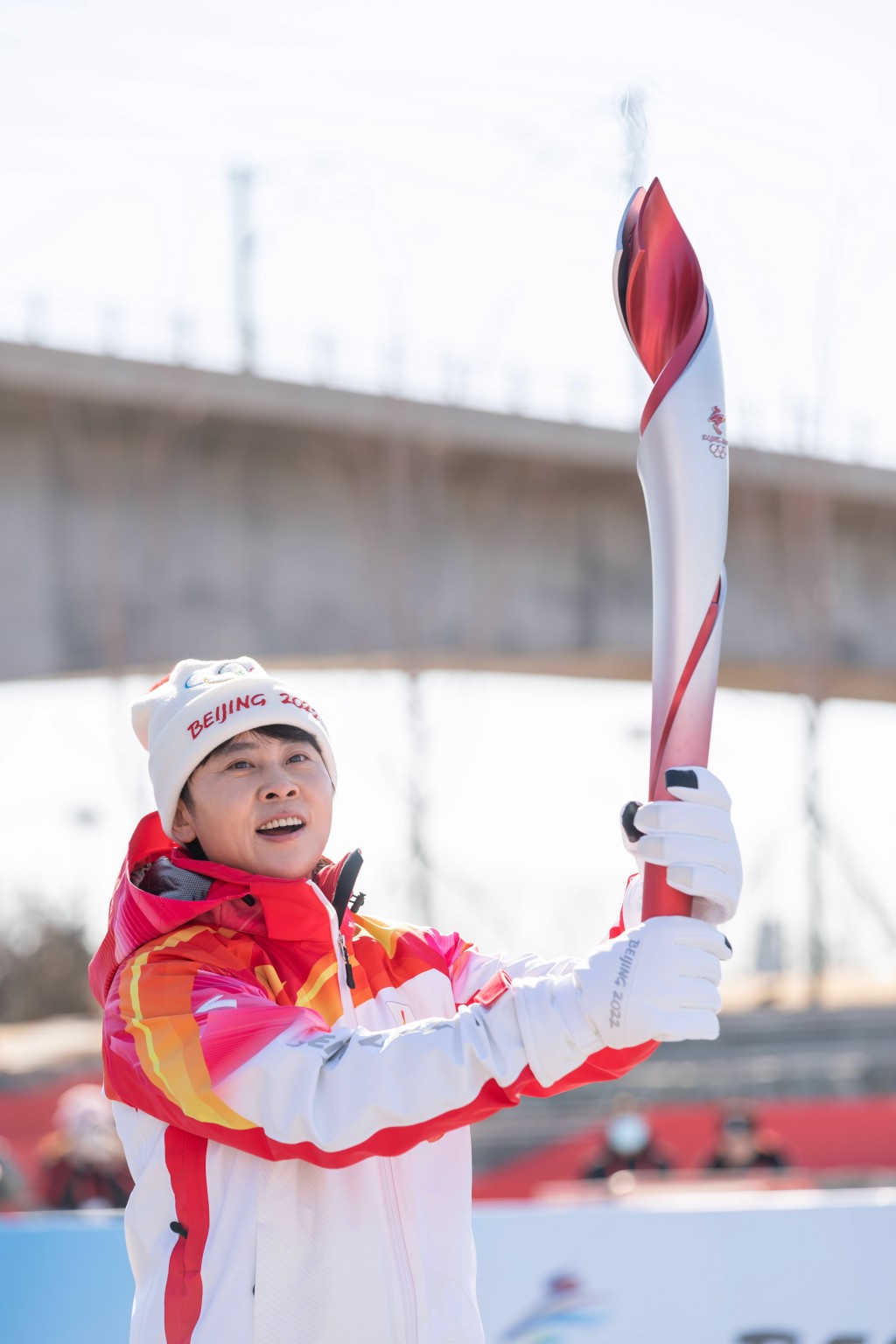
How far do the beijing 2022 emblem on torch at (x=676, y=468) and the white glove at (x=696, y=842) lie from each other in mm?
42

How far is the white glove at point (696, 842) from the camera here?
1720 mm

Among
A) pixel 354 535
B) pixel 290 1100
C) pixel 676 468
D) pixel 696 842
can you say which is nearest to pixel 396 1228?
pixel 290 1100

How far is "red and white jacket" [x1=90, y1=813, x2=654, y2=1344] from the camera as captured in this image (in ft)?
5.58

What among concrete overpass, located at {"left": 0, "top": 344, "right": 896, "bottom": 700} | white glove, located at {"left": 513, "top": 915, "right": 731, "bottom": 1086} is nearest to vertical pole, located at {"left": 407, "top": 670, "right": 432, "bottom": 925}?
concrete overpass, located at {"left": 0, "top": 344, "right": 896, "bottom": 700}

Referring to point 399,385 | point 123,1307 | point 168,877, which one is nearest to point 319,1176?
point 168,877

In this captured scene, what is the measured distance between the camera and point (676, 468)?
77.5 inches

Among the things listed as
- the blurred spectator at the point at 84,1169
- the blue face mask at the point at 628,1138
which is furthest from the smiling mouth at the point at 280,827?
the blue face mask at the point at 628,1138

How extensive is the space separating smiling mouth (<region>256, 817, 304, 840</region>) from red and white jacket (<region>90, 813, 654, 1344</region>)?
8cm

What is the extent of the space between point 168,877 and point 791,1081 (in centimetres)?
1048

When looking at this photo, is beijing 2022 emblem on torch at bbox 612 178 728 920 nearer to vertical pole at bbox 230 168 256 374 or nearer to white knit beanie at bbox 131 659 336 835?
white knit beanie at bbox 131 659 336 835

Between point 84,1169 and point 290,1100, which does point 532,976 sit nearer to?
point 290,1100

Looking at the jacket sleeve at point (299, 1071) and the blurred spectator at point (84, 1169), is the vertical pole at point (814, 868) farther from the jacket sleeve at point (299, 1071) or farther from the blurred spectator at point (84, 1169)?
the jacket sleeve at point (299, 1071)

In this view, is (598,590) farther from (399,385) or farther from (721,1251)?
(721,1251)

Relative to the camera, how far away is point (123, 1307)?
10.1ft
